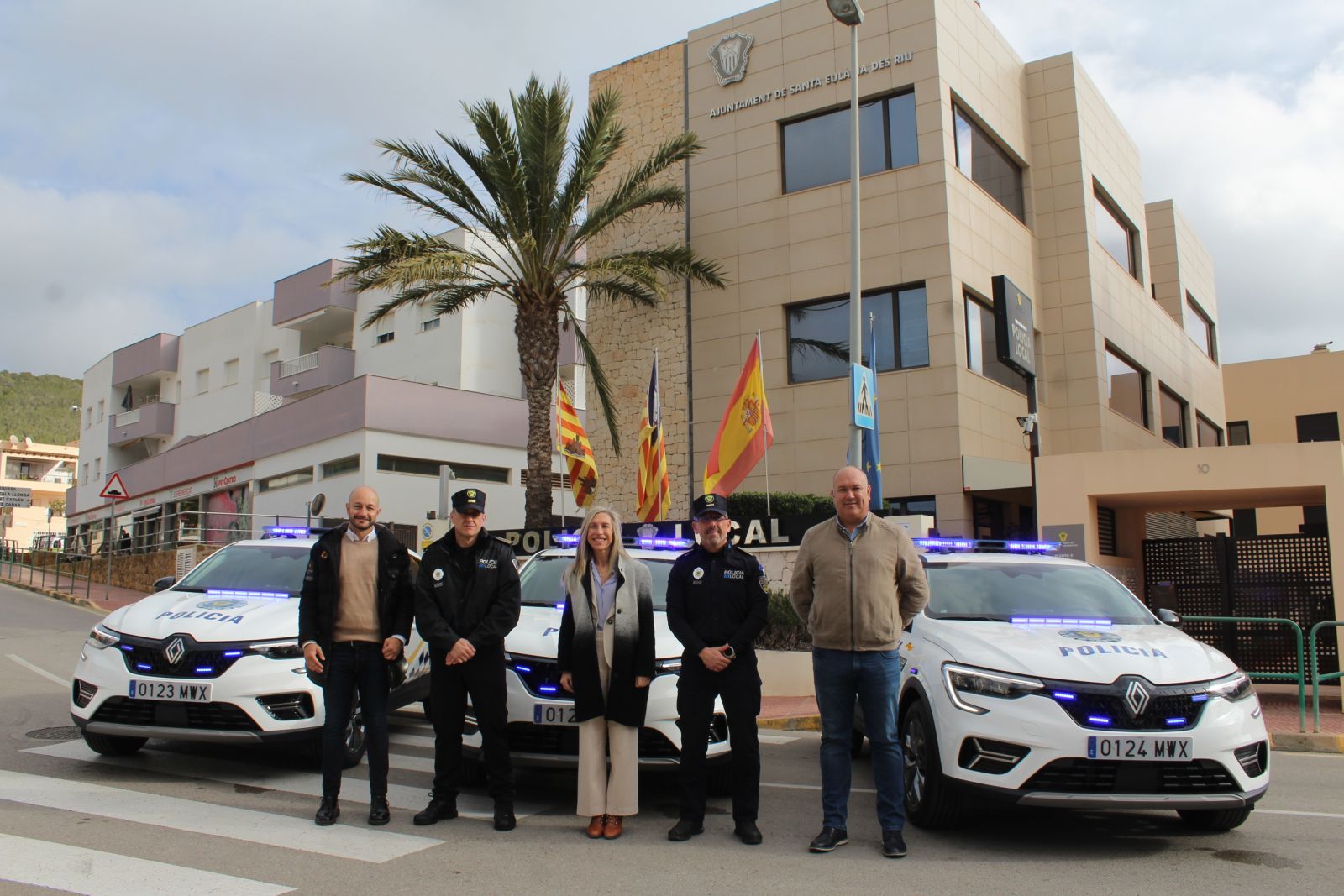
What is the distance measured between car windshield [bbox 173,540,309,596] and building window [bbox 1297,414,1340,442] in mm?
39559

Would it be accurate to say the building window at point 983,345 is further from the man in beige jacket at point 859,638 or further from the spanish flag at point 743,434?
the man in beige jacket at point 859,638

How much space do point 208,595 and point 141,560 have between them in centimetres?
2520

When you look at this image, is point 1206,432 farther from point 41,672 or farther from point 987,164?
point 41,672

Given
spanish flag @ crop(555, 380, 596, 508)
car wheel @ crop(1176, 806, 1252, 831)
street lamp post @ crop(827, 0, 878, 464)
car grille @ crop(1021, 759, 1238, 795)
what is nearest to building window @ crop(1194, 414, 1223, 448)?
spanish flag @ crop(555, 380, 596, 508)

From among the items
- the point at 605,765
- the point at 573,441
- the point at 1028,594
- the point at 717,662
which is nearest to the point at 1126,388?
the point at 573,441

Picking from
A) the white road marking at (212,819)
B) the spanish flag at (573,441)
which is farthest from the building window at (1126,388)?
the white road marking at (212,819)

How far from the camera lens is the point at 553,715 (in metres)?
6.32

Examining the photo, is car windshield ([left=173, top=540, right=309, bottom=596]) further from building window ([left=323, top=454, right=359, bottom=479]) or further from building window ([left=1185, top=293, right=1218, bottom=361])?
building window ([left=1185, top=293, right=1218, bottom=361])

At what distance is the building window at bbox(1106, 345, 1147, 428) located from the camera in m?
24.3

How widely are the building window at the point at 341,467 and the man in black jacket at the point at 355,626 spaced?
2254 cm

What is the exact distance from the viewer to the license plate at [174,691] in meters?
6.78

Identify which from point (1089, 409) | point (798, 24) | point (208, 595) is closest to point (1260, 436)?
point (1089, 409)

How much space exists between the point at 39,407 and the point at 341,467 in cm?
13495

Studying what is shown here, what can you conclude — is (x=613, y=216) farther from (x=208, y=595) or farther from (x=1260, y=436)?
(x=1260, y=436)
